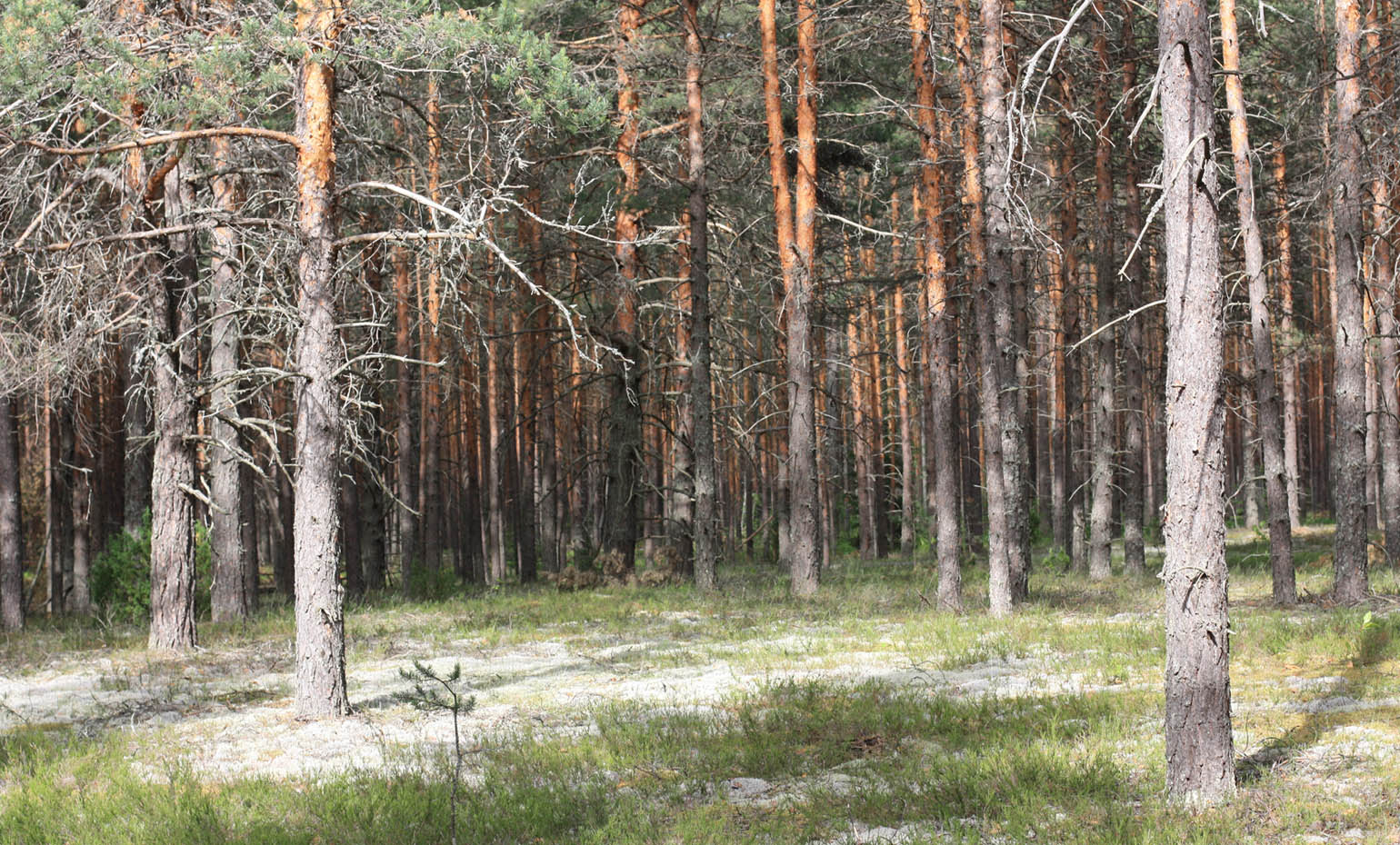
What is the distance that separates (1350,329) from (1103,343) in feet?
19.7

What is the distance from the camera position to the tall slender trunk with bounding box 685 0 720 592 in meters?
18.7

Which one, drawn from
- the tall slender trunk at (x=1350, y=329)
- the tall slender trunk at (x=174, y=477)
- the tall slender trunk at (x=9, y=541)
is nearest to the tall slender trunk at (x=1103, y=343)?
the tall slender trunk at (x=1350, y=329)

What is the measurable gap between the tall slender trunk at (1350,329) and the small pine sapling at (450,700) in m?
10.5

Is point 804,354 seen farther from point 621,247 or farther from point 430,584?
point 430,584

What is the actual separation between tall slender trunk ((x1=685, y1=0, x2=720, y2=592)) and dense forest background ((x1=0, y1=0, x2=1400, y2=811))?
79mm

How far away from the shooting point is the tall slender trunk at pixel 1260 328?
1319 cm

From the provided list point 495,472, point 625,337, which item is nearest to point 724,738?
point 625,337

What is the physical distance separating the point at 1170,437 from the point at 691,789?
11.4 ft

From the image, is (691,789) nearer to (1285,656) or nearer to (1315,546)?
(1285,656)

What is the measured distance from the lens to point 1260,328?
43.9ft

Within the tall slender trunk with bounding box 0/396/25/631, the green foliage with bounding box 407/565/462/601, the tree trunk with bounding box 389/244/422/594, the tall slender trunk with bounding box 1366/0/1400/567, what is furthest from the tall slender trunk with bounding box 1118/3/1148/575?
the tall slender trunk with bounding box 0/396/25/631

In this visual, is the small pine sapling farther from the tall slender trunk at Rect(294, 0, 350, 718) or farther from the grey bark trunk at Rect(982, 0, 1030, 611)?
the grey bark trunk at Rect(982, 0, 1030, 611)

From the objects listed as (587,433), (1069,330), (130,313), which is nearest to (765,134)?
(1069,330)

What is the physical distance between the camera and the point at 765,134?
2270 cm
